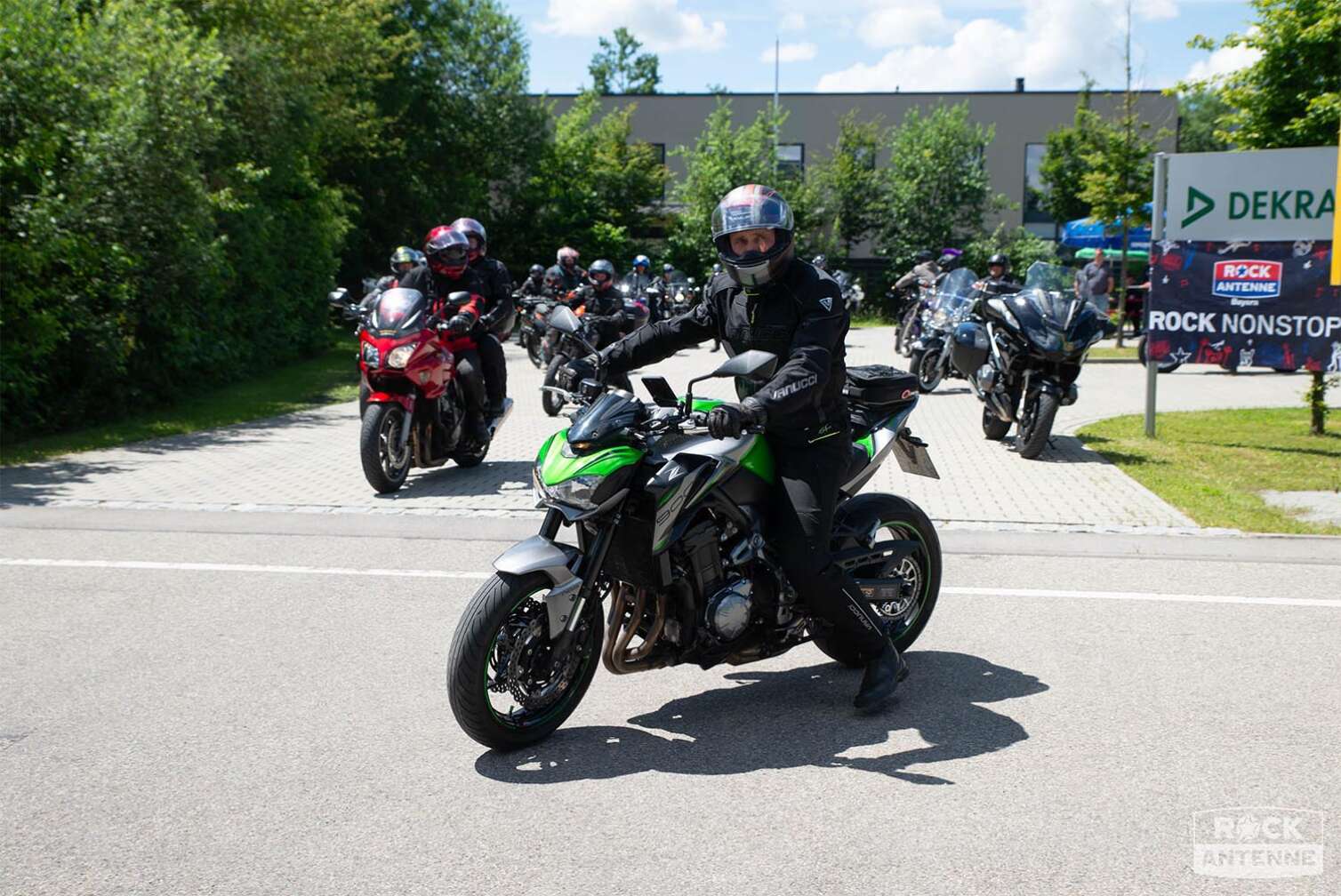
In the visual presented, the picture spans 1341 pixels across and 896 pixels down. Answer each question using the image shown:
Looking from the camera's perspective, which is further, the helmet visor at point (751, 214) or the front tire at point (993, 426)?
the front tire at point (993, 426)

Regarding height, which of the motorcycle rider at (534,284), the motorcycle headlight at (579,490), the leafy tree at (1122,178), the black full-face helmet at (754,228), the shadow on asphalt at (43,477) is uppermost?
the leafy tree at (1122,178)

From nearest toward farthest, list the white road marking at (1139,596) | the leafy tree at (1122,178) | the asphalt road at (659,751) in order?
1. the asphalt road at (659,751)
2. the white road marking at (1139,596)
3. the leafy tree at (1122,178)

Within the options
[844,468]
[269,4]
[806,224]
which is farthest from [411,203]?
[844,468]

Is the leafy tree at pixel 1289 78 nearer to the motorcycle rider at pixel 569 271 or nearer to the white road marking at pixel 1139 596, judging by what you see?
the motorcycle rider at pixel 569 271

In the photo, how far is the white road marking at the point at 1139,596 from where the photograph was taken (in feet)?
22.2

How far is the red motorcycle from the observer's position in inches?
390

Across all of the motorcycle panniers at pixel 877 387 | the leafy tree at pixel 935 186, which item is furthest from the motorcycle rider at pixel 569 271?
the leafy tree at pixel 935 186

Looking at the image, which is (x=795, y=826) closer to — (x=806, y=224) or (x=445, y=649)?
(x=445, y=649)

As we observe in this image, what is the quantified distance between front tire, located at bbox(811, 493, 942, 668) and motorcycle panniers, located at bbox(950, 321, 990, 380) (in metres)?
6.82

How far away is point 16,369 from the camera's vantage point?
12641 millimetres

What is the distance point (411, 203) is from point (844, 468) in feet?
115

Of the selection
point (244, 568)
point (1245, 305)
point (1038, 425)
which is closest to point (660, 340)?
point (244, 568)

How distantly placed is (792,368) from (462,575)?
318 cm

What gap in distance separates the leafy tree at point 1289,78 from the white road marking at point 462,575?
491 inches
